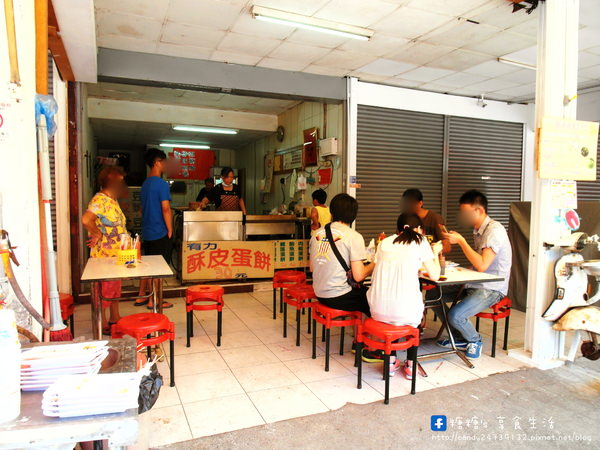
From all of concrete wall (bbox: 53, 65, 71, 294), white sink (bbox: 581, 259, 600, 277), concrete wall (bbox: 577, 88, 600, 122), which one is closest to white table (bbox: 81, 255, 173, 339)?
concrete wall (bbox: 53, 65, 71, 294)

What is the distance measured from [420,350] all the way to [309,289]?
3.81 ft

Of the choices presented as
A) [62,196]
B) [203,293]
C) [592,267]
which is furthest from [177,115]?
[592,267]

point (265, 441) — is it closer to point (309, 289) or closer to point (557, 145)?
point (309, 289)

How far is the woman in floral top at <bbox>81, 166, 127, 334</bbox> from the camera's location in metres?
3.65

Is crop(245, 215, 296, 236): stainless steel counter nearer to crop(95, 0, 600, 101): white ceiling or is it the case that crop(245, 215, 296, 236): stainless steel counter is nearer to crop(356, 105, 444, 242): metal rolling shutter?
crop(356, 105, 444, 242): metal rolling shutter

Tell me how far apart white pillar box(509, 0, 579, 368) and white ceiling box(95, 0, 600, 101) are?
0.58 meters

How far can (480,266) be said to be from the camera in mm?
3631

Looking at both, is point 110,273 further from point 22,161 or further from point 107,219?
point 22,161

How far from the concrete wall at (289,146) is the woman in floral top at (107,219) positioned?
342cm

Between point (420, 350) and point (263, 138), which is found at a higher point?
point (263, 138)

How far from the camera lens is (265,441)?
241 centimetres

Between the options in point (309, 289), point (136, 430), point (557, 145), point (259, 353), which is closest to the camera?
point (136, 430)

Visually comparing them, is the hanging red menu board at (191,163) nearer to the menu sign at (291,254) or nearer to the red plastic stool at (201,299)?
the menu sign at (291,254)

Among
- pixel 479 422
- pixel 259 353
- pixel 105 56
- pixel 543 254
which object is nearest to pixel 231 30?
pixel 105 56
